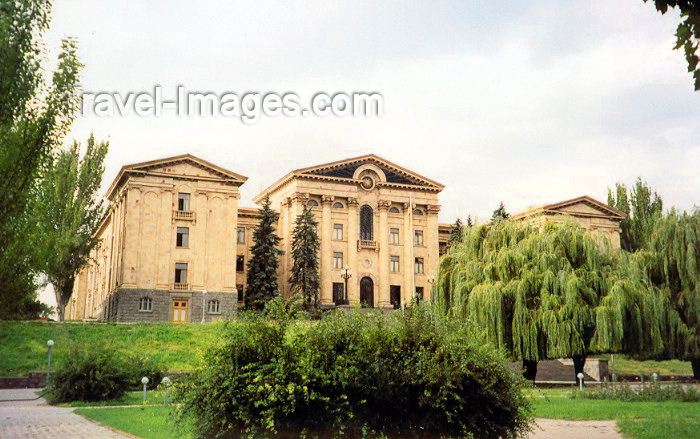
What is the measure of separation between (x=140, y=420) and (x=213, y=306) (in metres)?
39.5

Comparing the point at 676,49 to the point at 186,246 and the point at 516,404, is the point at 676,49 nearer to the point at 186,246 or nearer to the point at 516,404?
the point at 516,404

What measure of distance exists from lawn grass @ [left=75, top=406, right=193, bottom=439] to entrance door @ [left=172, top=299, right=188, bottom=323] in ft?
114

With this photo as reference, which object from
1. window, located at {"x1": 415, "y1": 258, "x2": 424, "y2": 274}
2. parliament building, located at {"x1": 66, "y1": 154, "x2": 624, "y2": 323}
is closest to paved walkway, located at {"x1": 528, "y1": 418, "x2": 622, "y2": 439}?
parliament building, located at {"x1": 66, "y1": 154, "x2": 624, "y2": 323}

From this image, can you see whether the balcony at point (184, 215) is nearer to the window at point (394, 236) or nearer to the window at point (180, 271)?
the window at point (180, 271)

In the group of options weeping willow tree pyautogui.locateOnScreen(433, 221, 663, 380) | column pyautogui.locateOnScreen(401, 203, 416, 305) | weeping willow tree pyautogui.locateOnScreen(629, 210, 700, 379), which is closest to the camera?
weeping willow tree pyautogui.locateOnScreen(433, 221, 663, 380)

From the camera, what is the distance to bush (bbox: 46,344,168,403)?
826 inches

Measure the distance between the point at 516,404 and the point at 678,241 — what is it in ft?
78.1

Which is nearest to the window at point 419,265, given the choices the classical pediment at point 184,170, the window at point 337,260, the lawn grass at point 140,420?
the window at point 337,260

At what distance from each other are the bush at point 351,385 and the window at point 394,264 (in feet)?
177

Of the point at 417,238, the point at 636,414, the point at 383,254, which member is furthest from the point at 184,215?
the point at 636,414

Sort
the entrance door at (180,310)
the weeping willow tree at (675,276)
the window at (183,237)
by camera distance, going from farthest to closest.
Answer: the window at (183,237) → the entrance door at (180,310) → the weeping willow tree at (675,276)

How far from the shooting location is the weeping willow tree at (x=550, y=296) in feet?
86.3

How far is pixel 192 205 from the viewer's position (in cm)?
→ 5484

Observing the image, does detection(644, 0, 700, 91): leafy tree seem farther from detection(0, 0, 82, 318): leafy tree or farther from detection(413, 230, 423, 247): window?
detection(413, 230, 423, 247): window
